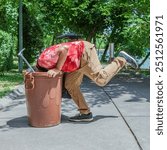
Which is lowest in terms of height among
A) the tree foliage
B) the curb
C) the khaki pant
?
the curb

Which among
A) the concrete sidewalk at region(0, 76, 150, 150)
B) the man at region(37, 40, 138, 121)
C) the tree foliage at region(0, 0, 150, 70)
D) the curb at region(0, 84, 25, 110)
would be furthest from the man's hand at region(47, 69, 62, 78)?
the tree foliage at region(0, 0, 150, 70)

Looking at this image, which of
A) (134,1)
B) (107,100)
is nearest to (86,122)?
(107,100)

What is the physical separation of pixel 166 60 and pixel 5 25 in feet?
40.1

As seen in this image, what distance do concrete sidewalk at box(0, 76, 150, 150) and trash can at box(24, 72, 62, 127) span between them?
0.15 m

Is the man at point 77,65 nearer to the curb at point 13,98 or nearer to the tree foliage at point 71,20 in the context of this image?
the curb at point 13,98

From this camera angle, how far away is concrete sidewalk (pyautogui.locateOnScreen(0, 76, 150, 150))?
516 cm

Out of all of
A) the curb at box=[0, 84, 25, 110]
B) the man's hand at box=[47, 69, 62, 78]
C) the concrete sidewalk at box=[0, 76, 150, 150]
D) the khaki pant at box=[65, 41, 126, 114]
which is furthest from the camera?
the curb at box=[0, 84, 25, 110]

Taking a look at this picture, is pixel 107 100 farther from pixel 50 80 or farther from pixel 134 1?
pixel 134 1

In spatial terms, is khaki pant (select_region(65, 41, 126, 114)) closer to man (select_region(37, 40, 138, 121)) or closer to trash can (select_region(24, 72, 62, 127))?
man (select_region(37, 40, 138, 121))

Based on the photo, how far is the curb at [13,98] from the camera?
326 inches

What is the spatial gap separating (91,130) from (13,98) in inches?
143

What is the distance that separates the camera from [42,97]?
6.04m

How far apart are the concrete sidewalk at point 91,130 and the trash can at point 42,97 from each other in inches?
5.9

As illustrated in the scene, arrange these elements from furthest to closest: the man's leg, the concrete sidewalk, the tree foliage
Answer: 1. the tree foliage
2. the man's leg
3. the concrete sidewalk
